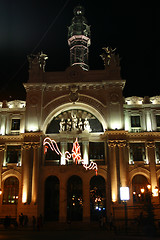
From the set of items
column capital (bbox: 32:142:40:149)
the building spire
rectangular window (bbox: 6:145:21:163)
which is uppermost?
the building spire

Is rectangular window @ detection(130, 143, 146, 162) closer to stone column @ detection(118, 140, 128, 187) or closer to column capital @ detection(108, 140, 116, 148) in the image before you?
stone column @ detection(118, 140, 128, 187)

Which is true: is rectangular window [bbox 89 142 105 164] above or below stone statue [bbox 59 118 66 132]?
below

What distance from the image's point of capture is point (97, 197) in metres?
41.9

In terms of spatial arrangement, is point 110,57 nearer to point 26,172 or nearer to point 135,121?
point 135,121

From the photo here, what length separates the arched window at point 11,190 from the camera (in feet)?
139

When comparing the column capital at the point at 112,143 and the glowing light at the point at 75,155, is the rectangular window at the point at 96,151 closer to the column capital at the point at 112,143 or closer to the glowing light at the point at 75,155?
the glowing light at the point at 75,155

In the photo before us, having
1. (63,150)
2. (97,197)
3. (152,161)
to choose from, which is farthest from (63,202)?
(152,161)

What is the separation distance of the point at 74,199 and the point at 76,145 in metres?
8.25

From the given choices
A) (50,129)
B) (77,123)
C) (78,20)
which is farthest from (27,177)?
(78,20)

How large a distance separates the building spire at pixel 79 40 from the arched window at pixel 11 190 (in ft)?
86.6

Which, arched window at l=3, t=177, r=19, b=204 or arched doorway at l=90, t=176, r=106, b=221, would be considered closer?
arched doorway at l=90, t=176, r=106, b=221

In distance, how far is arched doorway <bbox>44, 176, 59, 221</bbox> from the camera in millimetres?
41219

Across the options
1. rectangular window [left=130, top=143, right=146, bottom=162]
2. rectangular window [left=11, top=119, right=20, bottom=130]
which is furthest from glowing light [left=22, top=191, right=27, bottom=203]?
rectangular window [left=130, top=143, right=146, bottom=162]

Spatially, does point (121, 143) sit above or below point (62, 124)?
below
